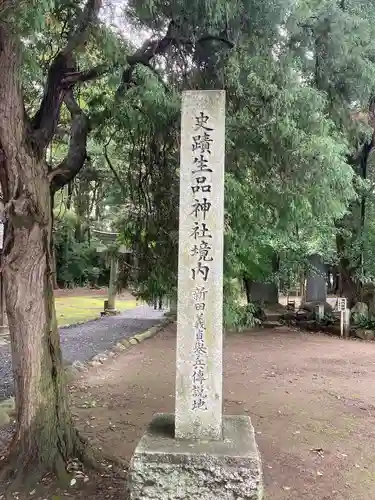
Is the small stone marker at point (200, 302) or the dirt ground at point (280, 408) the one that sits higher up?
the small stone marker at point (200, 302)

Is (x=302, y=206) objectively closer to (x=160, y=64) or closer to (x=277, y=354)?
(x=160, y=64)

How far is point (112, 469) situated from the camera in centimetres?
433

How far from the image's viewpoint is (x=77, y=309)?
765 inches

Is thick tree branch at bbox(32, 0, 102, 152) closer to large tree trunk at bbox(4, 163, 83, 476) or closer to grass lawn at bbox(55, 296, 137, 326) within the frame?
large tree trunk at bbox(4, 163, 83, 476)

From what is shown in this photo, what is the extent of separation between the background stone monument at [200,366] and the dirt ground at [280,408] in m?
1.09

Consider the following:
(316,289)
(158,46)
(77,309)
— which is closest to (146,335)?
(77,309)

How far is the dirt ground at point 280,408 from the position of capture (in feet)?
14.2

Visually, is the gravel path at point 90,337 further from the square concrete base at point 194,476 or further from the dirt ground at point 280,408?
the square concrete base at point 194,476

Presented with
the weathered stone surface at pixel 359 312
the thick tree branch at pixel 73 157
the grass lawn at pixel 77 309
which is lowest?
the grass lawn at pixel 77 309

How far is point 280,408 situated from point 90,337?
6.58 m

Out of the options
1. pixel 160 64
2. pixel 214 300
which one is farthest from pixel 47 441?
pixel 160 64

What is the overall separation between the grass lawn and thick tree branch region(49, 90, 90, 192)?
10.6 meters

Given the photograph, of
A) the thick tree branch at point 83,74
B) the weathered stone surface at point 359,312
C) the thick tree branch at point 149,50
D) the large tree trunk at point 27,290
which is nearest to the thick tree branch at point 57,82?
the thick tree branch at point 83,74

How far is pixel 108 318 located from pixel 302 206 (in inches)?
471
